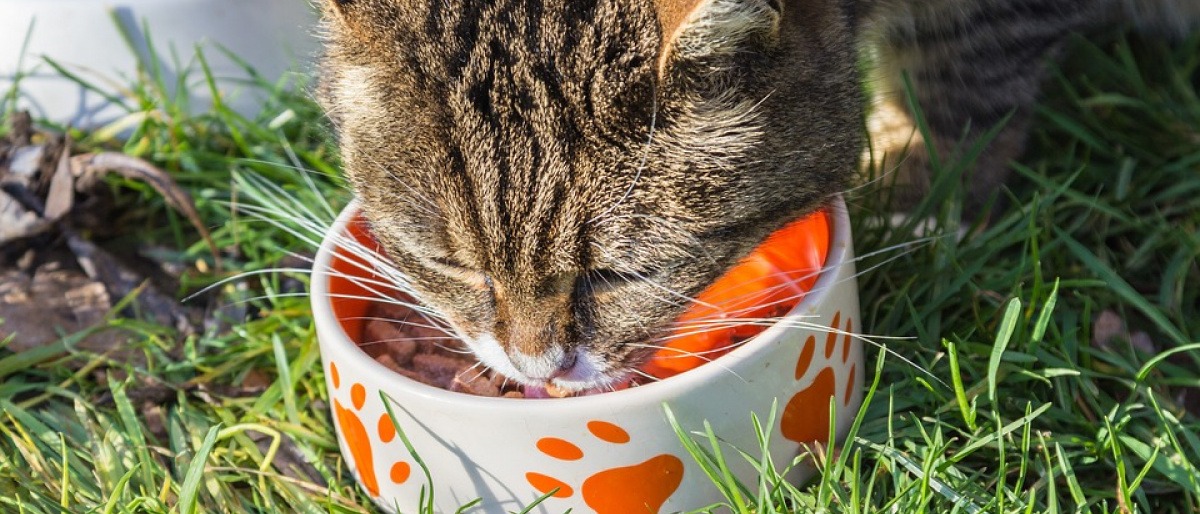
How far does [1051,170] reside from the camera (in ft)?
7.45

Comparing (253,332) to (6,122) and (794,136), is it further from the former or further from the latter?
(794,136)

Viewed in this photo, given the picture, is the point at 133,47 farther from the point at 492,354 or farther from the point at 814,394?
the point at 814,394

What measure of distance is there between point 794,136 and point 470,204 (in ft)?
1.45

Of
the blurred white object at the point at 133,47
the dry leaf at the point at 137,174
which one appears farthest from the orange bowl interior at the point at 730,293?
the blurred white object at the point at 133,47

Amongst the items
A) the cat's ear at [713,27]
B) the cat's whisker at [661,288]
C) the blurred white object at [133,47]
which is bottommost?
the cat's whisker at [661,288]

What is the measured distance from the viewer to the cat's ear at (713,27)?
4.10ft

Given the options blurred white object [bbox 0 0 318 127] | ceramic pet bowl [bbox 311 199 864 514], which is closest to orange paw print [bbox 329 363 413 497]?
ceramic pet bowl [bbox 311 199 864 514]

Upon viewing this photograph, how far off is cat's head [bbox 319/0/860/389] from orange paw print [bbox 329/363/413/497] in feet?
0.65

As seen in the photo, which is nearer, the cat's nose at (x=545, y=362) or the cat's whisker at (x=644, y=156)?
the cat's whisker at (x=644, y=156)

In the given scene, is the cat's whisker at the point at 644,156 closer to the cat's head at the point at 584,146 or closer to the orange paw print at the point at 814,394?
the cat's head at the point at 584,146

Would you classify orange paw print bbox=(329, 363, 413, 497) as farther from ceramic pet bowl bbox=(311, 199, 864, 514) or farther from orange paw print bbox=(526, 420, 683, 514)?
orange paw print bbox=(526, 420, 683, 514)

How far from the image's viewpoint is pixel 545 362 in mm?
1524

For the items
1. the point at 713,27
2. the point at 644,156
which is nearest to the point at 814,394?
the point at 644,156

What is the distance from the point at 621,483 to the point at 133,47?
5.51 feet
